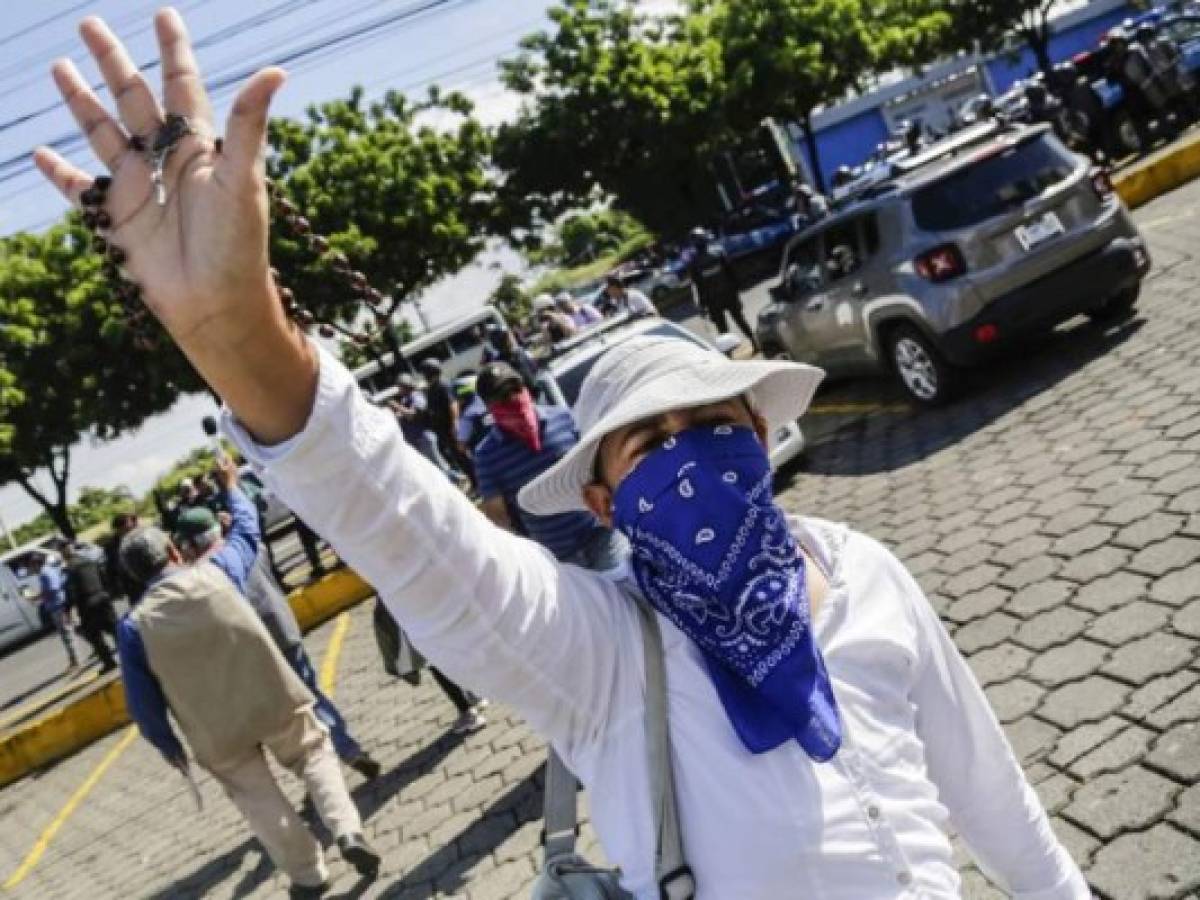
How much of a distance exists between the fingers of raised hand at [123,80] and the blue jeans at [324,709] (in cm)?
424

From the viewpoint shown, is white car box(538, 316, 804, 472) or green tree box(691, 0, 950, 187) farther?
green tree box(691, 0, 950, 187)

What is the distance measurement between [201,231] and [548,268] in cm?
8577

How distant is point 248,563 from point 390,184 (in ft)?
71.3

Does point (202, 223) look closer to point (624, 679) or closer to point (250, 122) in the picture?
point (250, 122)

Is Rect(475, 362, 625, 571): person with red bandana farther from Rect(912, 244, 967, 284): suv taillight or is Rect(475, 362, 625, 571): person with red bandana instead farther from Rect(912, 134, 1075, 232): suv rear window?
Rect(912, 134, 1075, 232): suv rear window

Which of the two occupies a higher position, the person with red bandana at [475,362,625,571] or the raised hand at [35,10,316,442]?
the raised hand at [35,10,316,442]

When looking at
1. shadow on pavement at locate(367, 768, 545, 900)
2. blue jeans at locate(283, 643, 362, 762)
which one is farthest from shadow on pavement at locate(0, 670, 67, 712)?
shadow on pavement at locate(367, 768, 545, 900)

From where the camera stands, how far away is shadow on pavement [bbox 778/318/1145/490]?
7.10 meters

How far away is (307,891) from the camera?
15.0 ft

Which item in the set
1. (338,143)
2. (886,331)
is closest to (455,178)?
(338,143)

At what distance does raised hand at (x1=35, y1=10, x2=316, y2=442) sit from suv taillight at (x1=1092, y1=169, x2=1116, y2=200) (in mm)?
7432

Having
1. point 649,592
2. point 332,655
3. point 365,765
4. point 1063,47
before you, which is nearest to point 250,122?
point 649,592

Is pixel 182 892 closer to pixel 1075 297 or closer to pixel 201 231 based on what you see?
pixel 201 231

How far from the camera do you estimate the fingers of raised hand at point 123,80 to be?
3.85 feet
